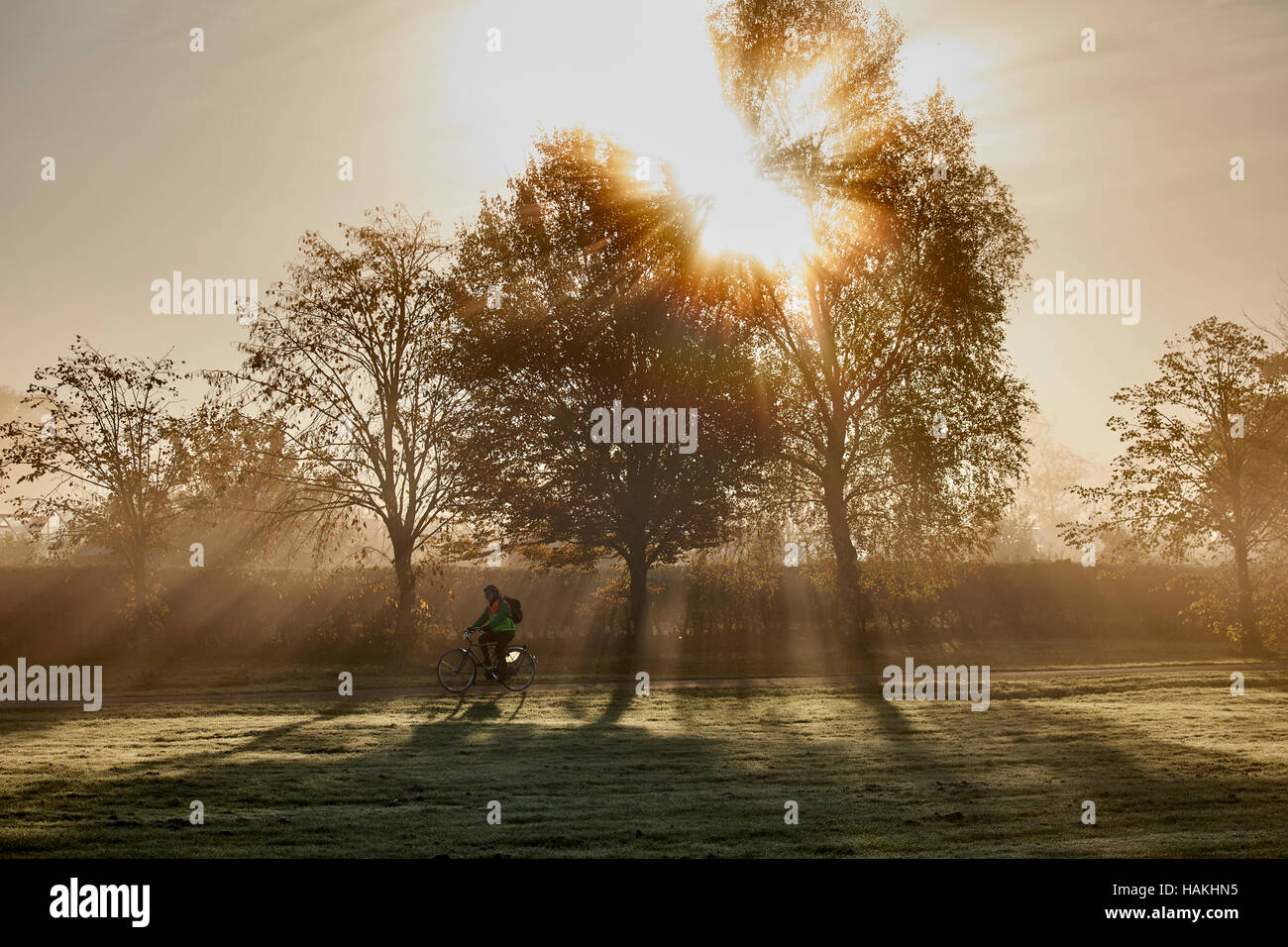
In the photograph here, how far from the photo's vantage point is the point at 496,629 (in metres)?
20.5

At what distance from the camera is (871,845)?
6770mm

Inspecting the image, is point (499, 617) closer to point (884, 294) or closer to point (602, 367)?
point (602, 367)

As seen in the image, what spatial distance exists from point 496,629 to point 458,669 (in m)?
1.31

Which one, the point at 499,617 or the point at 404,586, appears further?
the point at 404,586

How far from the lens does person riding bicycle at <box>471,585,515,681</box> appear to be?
66.9 ft

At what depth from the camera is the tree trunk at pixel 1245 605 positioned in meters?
32.2

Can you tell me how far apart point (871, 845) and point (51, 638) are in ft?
102

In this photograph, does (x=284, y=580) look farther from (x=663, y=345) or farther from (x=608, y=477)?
(x=663, y=345)

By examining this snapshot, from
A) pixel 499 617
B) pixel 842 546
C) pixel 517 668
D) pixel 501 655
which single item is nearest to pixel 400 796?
pixel 499 617

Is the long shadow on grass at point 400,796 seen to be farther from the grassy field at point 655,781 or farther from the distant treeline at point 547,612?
the distant treeline at point 547,612

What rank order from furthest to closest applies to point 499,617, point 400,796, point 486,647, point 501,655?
point 486,647, point 501,655, point 499,617, point 400,796

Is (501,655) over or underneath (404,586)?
underneath

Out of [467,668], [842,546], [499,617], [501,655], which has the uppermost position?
[842,546]
